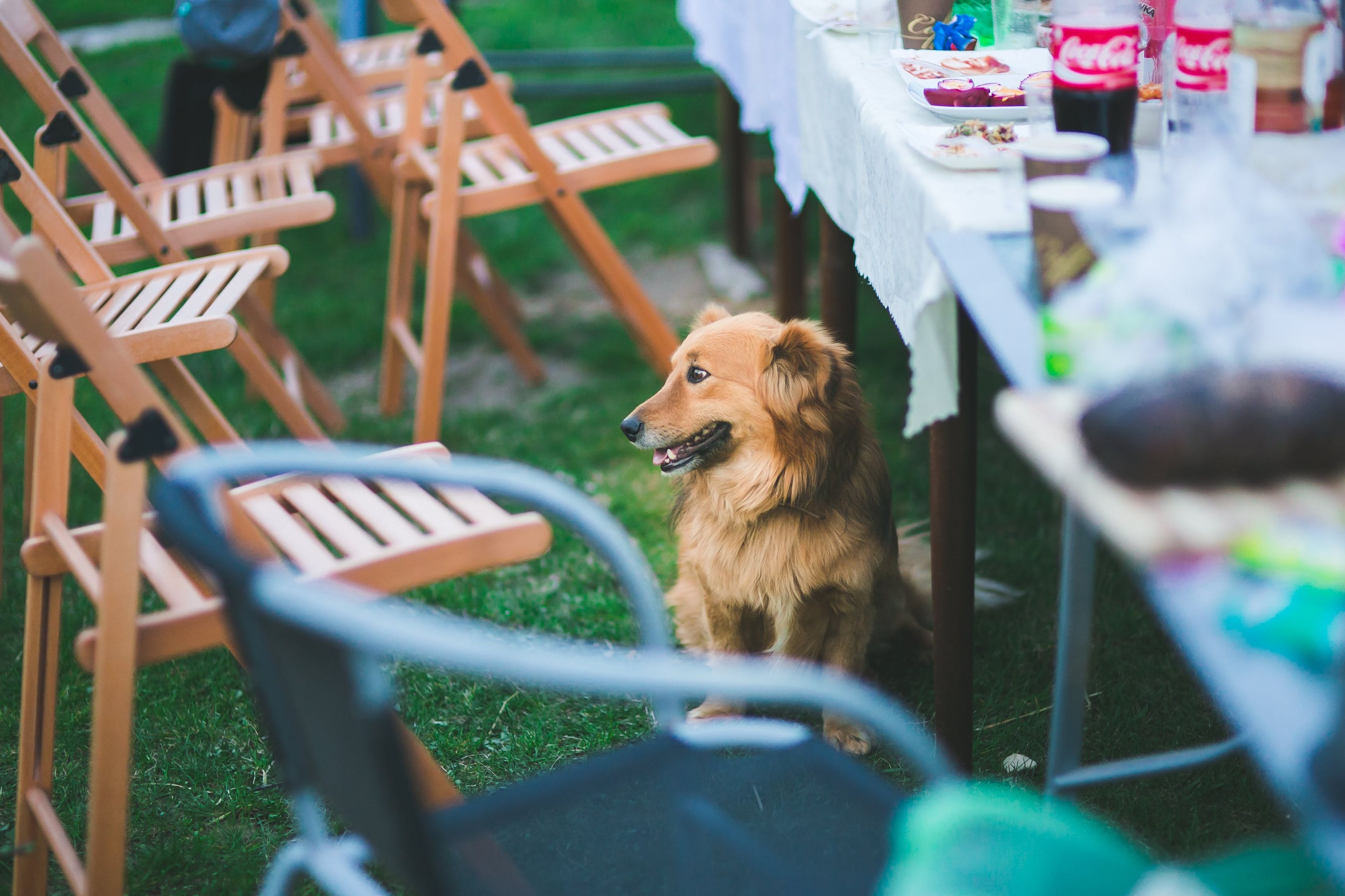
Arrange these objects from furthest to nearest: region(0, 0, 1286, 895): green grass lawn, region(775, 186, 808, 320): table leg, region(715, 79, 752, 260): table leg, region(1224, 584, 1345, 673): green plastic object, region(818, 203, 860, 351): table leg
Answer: region(715, 79, 752, 260): table leg < region(775, 186, 808, 320): table leg < region(818, 203, 860, 351): table leg < region(0, 0, 1286, 895): green grass lawn < region(1224, 584, 1345, 673): green plastic object

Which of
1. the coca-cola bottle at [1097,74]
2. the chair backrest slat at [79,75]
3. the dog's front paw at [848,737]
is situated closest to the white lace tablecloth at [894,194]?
the coca-cola bottle at [1097,74]

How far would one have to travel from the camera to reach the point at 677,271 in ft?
14.7

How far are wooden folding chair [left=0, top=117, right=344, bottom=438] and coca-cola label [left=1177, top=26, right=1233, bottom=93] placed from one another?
1.70 m

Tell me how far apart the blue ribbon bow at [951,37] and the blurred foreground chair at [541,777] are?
4.40 ft

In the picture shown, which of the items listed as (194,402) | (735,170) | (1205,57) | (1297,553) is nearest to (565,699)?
(194,402)

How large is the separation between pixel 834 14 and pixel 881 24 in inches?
8.1

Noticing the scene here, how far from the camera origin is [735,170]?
14.0 feet

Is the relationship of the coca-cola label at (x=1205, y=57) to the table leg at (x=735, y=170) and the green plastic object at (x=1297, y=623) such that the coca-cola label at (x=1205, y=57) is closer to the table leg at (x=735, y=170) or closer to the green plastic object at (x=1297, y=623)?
the green plastic object at (x=1297, y=623)

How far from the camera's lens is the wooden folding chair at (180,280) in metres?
2.20

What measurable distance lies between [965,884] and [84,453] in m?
1.46

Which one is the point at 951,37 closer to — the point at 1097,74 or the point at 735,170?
the point at 1097,74

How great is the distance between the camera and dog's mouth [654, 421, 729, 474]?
6.57 ft

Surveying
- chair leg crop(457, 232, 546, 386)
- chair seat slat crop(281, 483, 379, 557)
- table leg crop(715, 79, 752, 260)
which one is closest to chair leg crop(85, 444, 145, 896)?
chair seat slat crop(281, 483, 379, 557)

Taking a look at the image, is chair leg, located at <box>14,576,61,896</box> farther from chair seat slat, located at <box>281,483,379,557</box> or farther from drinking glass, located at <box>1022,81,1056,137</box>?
drinking glass, located at <box>1022,81,1056,137</box>
